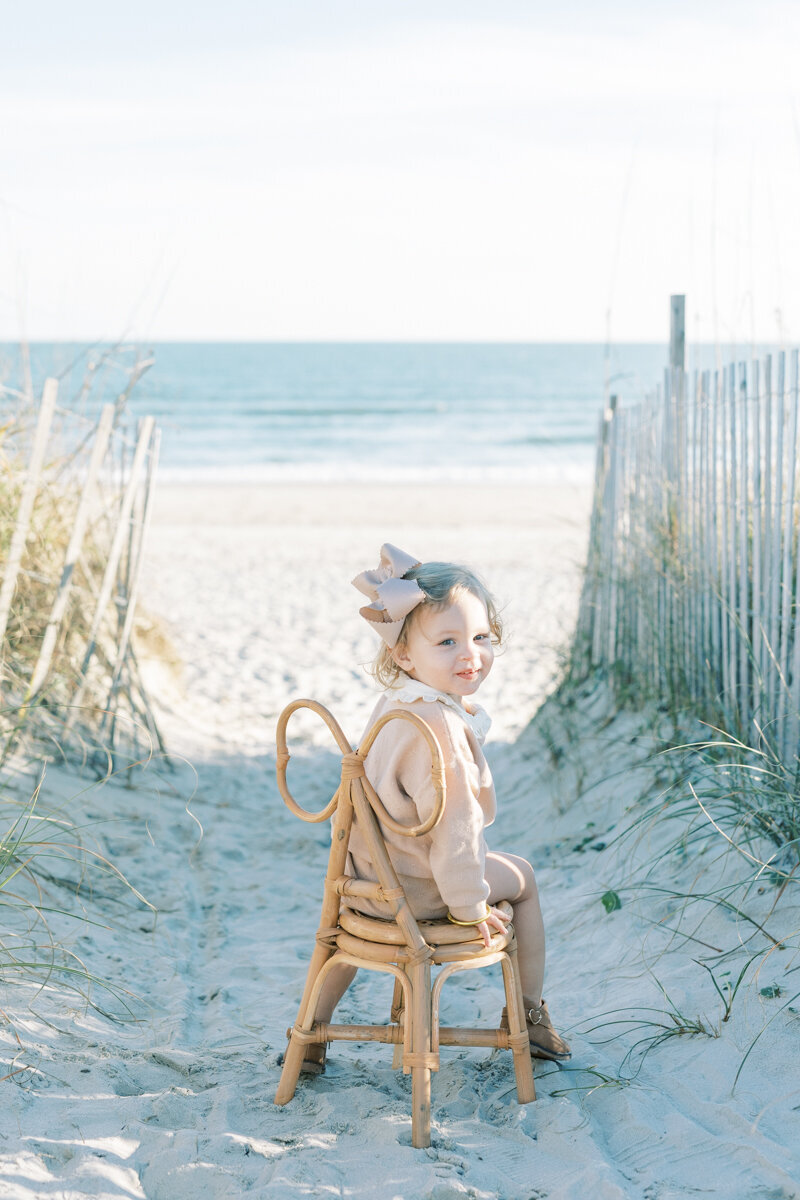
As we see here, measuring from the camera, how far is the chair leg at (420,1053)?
211cm

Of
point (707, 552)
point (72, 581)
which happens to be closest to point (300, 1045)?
point (707, 552)

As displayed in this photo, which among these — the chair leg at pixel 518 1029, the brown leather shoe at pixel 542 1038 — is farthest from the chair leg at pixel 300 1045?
the brown leather shoe at pixel 542 1038

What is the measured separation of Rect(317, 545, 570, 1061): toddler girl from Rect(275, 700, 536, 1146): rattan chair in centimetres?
5

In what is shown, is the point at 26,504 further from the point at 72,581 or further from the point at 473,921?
the point at 473,921

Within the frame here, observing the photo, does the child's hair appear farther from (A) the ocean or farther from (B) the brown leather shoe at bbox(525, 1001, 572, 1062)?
(A) the ocean

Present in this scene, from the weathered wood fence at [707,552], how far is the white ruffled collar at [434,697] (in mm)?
1100

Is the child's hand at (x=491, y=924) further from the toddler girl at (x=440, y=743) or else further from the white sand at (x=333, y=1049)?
the white sand at (x=333, y=1049)

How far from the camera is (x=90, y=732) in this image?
4719 mm

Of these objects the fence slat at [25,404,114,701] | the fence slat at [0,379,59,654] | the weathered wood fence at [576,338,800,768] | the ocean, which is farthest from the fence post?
the fence slat at [0,379,59,654]

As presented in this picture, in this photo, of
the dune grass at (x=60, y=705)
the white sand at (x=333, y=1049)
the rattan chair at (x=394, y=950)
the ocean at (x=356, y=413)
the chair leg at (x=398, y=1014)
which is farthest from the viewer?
the ocean at (x=356, y=413)

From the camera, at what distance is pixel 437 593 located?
2240mm

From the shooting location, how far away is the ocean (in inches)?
308

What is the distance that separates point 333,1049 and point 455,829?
90 cm

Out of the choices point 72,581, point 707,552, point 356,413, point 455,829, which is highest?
point 356,413
